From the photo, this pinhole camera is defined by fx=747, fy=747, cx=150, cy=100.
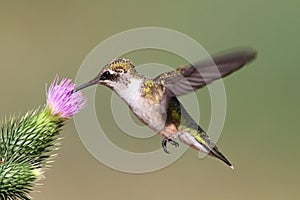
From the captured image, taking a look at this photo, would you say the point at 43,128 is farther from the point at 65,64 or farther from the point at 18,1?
the point at 18,1

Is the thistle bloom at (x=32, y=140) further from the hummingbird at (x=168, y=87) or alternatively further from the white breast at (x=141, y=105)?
the white breast at (x=141, y=105)

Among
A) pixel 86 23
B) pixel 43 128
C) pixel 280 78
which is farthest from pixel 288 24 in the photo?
pixel 43 128

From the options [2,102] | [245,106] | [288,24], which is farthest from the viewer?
[288,24]

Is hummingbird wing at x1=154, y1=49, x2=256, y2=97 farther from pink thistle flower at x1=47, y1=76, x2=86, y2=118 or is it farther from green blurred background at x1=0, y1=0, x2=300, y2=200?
green blurred background at x1=0, y1=0, x2=300, y2=200

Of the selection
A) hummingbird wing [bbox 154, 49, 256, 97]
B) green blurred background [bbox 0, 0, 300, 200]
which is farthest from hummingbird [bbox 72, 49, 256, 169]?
green blurred background [bbox 0, 0, 300, 200]

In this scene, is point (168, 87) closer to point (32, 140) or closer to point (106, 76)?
point (106, 76)

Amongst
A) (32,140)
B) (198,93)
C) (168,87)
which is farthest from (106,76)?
(198,93)

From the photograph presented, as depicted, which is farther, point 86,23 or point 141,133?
point 86,23

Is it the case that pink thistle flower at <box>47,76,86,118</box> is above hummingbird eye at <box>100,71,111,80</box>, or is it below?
above
